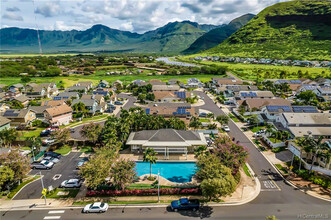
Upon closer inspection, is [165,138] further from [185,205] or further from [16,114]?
[16,114]

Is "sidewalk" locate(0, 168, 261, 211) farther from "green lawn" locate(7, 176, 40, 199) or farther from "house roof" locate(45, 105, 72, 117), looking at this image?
"house roof" locate(45, 105, 72, 117)

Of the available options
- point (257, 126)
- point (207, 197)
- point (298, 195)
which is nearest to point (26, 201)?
point (207, 197)

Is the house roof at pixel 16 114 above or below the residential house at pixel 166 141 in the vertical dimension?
above

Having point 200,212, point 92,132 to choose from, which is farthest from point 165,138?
point 200,212

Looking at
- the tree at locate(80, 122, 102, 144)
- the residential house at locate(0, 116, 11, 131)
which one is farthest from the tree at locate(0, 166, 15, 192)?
the residential house at locate(0, 116, 11, 131)

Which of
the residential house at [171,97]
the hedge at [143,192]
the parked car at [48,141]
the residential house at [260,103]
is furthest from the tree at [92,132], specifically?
the residential house at [260,103]

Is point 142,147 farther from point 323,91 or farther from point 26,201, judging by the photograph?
point 323,91

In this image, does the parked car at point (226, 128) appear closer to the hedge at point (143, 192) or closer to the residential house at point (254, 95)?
the hedge at point (143, 192)
